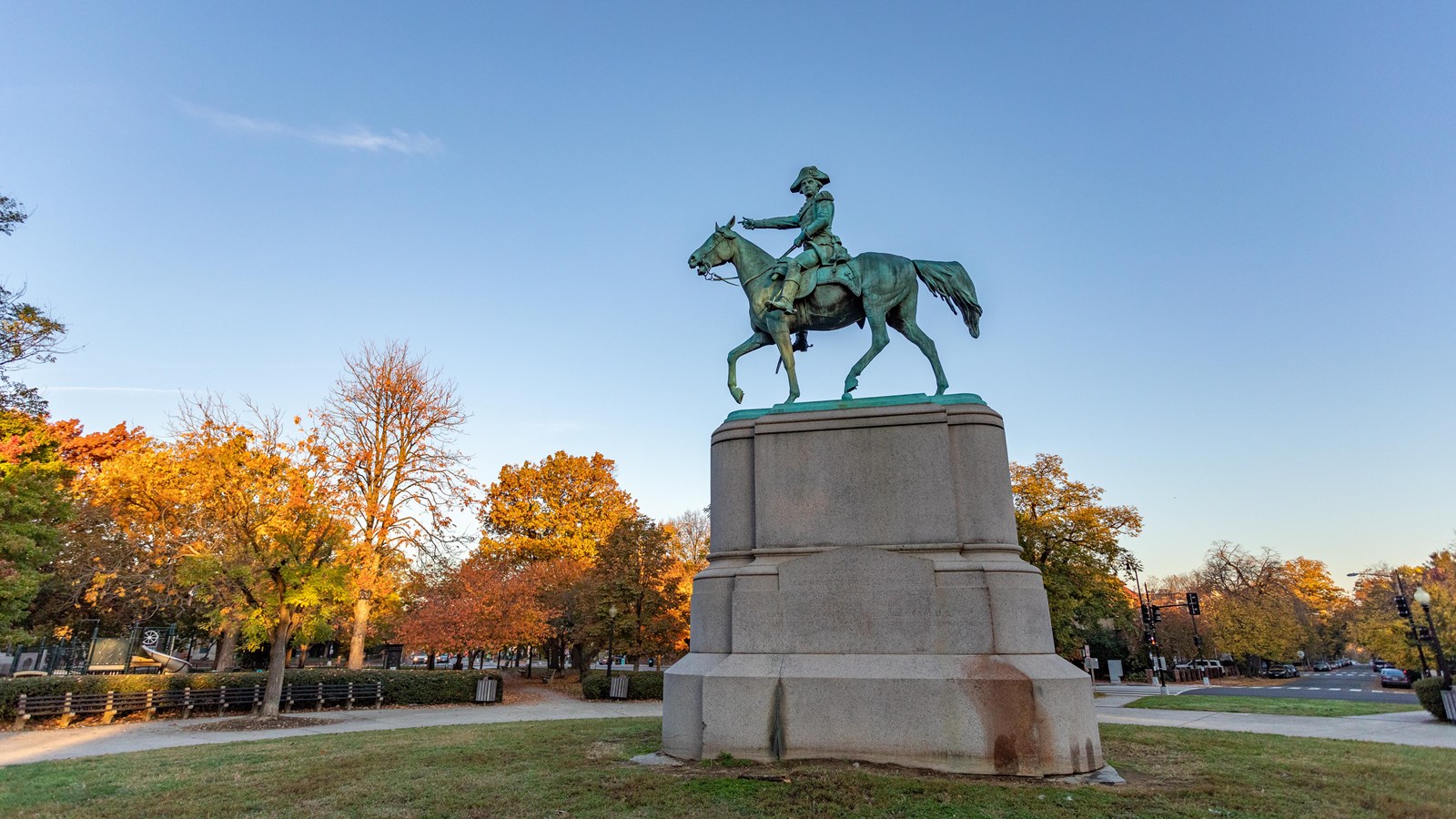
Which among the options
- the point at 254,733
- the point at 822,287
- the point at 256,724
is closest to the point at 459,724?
the point at 254,733

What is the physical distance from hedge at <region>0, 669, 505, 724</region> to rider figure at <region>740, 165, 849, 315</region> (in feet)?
77.7

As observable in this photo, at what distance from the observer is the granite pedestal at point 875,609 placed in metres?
7.57

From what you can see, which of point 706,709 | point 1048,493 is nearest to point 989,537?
point 706,709

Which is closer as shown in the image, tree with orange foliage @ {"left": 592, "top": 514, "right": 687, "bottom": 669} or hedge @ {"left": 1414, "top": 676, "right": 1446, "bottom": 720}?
hedge @ {"left": 1414, "top": 676, "right": 1446, "bottom": 720}

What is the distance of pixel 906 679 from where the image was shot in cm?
780

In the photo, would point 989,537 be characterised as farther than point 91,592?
No

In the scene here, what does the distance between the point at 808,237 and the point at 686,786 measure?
7.65 metres

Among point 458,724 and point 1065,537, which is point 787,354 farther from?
point 1065,537

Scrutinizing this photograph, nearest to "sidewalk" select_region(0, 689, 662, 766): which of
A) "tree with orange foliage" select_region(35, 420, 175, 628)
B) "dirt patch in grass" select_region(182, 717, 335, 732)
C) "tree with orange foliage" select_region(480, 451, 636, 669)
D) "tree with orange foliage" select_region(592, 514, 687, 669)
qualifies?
"dirt patch in grass" select_region(182, 717, 335, 732)

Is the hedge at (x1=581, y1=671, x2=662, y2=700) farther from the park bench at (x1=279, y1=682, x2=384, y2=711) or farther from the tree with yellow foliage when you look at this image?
the tree with yellow foliage

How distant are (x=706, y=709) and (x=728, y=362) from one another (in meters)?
5.19

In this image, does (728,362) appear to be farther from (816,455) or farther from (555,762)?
(555,762)

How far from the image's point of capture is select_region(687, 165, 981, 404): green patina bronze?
10492 mm

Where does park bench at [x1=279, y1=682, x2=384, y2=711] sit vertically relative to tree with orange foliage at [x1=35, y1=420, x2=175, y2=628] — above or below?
below
